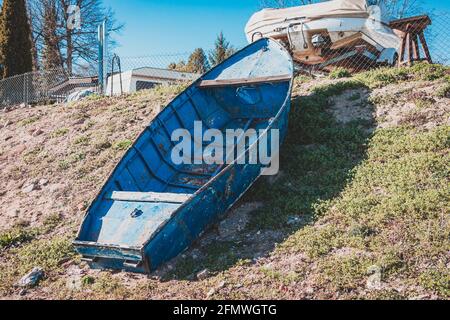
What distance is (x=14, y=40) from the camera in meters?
22.0

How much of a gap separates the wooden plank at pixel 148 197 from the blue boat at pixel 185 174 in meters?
0.01

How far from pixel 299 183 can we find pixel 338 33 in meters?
5.18

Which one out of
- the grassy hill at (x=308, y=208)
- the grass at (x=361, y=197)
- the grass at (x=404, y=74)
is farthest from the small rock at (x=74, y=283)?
the grass at (x=404, y=74)

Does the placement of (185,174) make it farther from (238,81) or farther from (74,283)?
(74,283)

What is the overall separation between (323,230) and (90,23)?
92.1ft

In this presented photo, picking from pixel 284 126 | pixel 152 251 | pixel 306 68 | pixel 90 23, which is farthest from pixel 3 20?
pixel 152 251

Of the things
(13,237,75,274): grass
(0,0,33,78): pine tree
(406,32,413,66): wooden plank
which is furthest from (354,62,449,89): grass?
(0,0,33,78): pine tree

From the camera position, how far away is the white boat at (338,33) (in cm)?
1082

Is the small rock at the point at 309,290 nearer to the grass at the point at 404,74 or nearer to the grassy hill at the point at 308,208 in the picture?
the grassy hill at the point at 308,208

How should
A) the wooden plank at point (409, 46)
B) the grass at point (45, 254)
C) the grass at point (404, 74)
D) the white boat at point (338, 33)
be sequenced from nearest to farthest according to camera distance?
1. the grass at point (45, 254)
2. the grass at point (404, 74)
3. the wooden plank at point (409, 46)
4. the white boat at point (338, 33)

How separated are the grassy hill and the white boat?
126cm

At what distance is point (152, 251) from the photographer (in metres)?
5.38

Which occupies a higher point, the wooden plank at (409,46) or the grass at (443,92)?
the wooden plank at (409,46)
